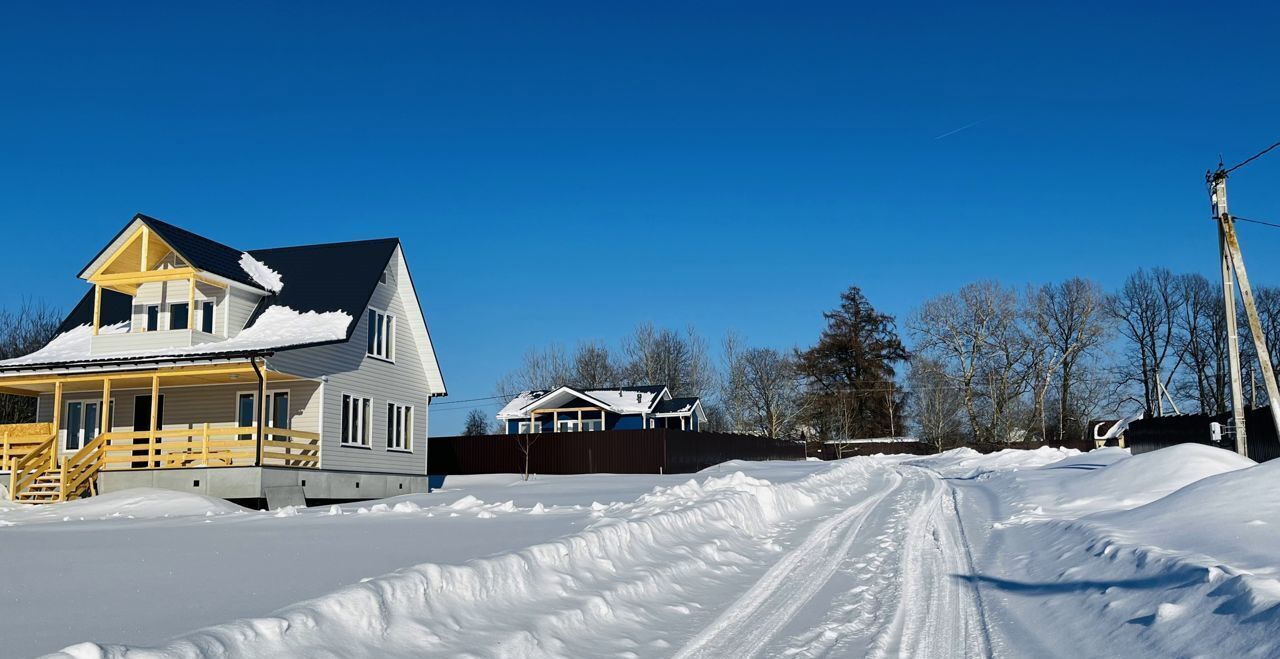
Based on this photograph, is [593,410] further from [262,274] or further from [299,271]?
[262,274]

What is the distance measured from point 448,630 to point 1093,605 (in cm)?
494

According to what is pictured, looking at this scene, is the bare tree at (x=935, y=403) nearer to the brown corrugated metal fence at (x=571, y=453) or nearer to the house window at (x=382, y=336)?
the brown corrugated metal fence at (x=571, y=453)

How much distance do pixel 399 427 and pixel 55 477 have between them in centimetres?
891

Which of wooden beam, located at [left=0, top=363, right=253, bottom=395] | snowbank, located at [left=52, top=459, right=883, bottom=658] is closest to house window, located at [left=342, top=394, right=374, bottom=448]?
wooden beam, located at [left=0, top=363, right=253, bottom=395]

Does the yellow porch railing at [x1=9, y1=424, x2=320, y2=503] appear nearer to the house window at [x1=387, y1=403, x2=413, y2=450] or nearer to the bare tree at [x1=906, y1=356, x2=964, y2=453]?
the house window at [x1=387, y1=403, x2=413, y2=450]

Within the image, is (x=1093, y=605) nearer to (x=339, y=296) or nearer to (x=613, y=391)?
(x=339, y=296)

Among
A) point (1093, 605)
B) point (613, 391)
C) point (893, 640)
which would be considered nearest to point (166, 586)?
point (893, 640)

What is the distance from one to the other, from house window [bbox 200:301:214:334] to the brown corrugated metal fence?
41.2 feet

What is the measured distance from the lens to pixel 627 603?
7688 mm

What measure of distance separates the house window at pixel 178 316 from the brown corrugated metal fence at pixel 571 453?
1283cm

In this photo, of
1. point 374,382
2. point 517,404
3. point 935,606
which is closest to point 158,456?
point 374,382

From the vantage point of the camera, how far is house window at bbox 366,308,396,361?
26672mm

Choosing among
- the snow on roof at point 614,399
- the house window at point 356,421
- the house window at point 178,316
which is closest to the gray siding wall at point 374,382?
the house window at point 356,421

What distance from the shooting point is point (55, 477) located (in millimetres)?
22531
